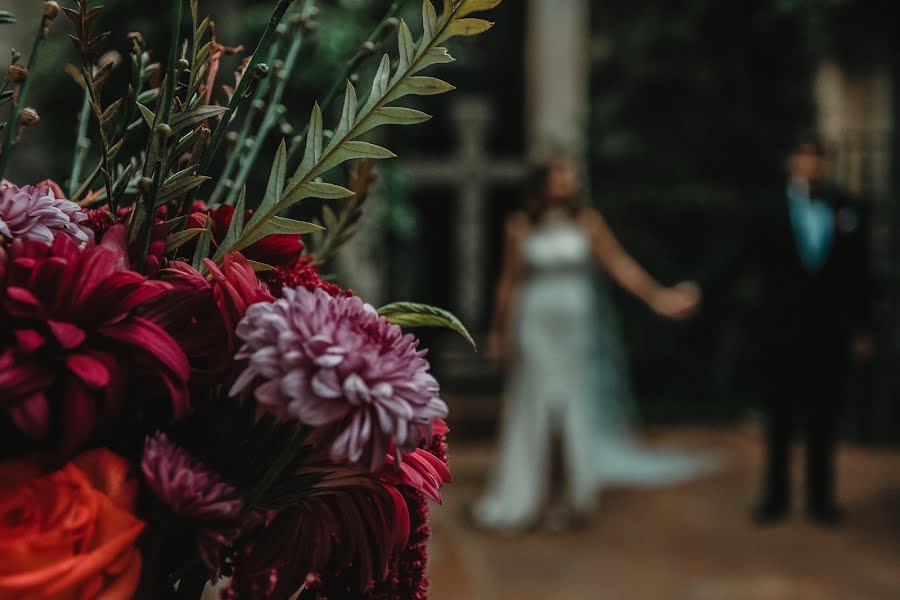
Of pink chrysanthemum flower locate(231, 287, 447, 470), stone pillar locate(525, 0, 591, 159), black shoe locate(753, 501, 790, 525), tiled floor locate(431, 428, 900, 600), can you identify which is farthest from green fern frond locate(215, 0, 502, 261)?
stone pillar locate(525, 0, 591, 159)

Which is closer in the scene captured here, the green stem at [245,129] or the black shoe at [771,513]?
the green stem at [245,129]

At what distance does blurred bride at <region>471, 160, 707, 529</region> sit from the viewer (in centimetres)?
554

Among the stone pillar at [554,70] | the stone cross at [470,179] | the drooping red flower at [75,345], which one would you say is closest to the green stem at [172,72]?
the drooping red flower at [75,345]

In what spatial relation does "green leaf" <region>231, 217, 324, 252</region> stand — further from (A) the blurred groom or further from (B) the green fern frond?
(A) the blurred groom

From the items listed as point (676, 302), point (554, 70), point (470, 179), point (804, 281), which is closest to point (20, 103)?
point (676, 302)

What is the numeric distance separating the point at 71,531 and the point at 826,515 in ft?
17.9

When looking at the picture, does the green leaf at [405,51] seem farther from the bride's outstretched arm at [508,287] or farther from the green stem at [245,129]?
the bride's outstretched arm at [508,287]

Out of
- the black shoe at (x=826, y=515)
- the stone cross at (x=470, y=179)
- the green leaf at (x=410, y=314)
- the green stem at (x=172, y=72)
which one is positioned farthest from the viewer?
the stone cross at (x=470, y=179)

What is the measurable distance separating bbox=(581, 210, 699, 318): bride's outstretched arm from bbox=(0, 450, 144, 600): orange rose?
4826 mm

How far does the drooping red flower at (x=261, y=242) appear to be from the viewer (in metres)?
0.71

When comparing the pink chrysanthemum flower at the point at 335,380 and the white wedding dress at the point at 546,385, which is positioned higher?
the pink chrysanthemum flower at the point at 335,380

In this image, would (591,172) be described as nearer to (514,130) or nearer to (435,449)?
(514,130)

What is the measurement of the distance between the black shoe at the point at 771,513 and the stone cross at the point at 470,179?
9.43ft

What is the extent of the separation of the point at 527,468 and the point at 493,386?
2084 mm
